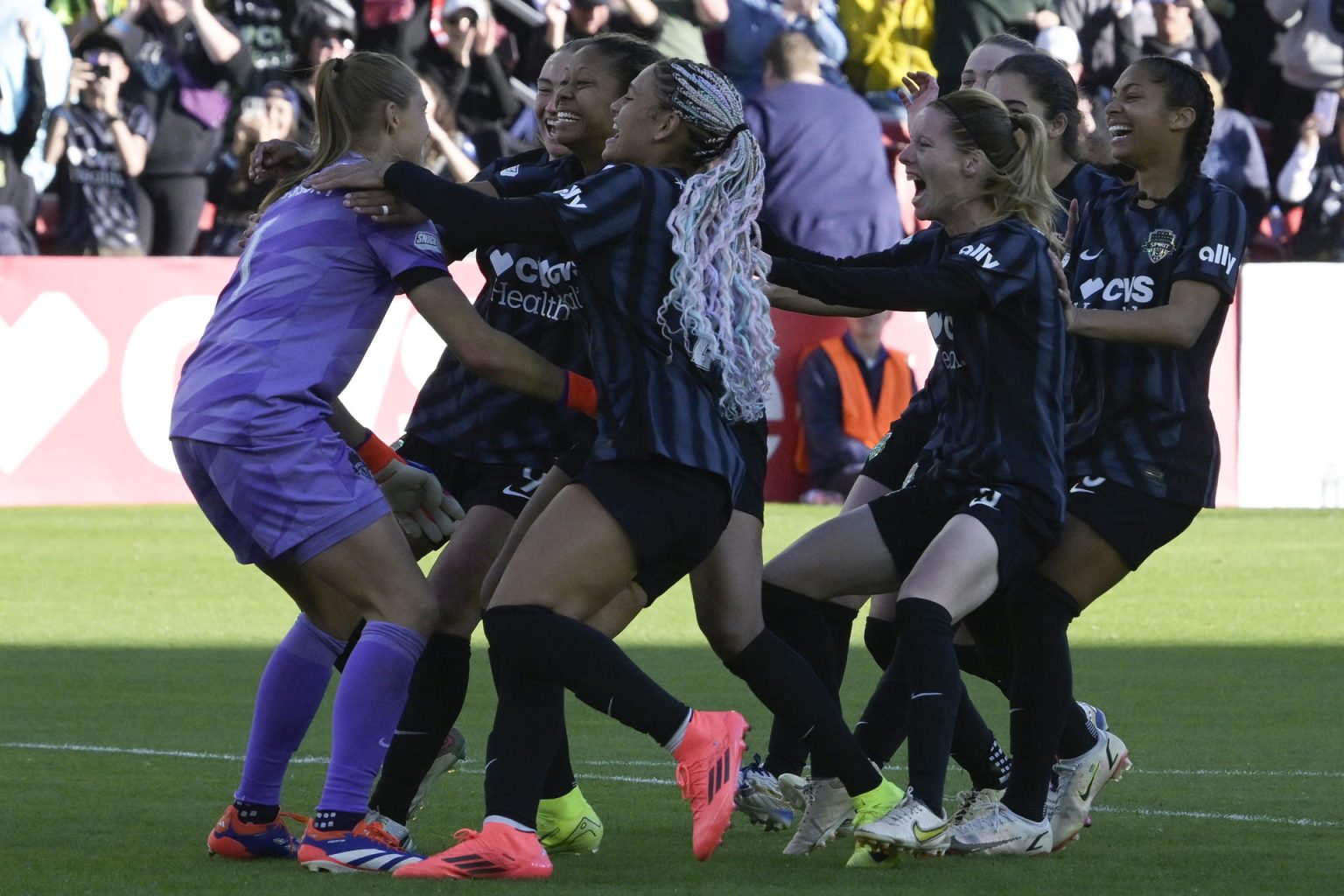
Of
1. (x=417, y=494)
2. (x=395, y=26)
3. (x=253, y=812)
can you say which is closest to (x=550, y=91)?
(x=417, y=494)

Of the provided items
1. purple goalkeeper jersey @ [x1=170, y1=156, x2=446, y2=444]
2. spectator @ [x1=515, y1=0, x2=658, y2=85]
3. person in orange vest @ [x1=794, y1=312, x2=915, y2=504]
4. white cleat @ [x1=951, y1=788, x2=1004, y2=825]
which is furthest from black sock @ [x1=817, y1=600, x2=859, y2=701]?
spectator @ [x1=515, y1=0, x2=658, y2=85]

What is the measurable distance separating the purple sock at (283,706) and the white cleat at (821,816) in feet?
3.66

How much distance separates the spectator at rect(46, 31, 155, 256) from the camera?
1467 cm

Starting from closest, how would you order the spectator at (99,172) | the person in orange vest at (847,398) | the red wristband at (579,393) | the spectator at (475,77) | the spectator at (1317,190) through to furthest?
the red wristband at (579,393), the person in orange vest at (847,398), the spectator at (99,172), the spectator at (475,77), the spectator at (1317,190)

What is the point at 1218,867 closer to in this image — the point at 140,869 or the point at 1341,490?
the point at 140,869

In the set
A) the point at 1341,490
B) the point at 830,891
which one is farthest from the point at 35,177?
the point at 830,891

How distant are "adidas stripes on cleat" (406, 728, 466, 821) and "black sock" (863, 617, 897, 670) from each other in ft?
3.44

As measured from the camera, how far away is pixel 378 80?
16.2 feet

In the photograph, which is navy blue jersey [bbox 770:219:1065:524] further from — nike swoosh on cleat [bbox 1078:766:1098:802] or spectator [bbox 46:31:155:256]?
spectator [bbox 46:31:155:256]

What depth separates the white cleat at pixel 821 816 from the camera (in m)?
5.23

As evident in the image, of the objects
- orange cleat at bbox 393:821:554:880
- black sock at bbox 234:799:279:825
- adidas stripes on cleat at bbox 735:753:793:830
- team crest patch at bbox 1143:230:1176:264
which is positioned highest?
team crest patch at bbox 1143:230:1176:264

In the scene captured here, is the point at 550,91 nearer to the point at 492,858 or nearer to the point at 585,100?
the point at 585,100

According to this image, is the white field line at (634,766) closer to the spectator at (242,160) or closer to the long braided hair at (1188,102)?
the long braided hair at (1188,102)

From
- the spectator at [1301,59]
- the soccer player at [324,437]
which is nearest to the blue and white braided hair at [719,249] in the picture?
the soccer player at [324,437]
